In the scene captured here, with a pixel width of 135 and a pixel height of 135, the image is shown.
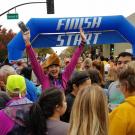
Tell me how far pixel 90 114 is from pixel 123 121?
1.66ft

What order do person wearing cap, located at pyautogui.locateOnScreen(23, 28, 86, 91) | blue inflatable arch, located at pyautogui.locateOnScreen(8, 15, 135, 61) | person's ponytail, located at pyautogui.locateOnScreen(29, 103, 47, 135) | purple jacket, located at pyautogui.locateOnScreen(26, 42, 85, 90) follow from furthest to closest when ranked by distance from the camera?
blue inflatable arch, located at pyautogui.locateOnScreen(8, 15, 135, 61)
person wearing cap, located at pyautogui.locateOnScreen(23, 28, 86, 91)
purple jacket, located at pyautogui.locateOnScreen(26, 42, 85, 90)
person's ponytail, located at pyautogui.locateOnScreen(29, 103, 47, 135)

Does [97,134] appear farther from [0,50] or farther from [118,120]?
[0,50]

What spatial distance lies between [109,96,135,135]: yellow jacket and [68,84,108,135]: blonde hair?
394mm

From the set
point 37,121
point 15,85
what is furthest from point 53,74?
point 37,121

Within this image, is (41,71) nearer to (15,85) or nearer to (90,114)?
(15,85)

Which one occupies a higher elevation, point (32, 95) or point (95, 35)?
point (95, 35)

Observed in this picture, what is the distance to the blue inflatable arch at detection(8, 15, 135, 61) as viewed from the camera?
9414 mm

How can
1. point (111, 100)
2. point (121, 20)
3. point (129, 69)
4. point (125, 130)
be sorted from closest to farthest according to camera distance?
1. point (125, 130)
2. point (129, 69)
3. point (111, 100)
4. point (121, 20)

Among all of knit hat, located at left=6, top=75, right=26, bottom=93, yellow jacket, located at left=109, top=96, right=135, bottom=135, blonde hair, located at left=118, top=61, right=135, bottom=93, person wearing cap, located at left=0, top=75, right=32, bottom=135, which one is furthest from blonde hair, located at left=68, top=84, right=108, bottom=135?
knit hat, located at left=6, top=75, right=26, bottom=93

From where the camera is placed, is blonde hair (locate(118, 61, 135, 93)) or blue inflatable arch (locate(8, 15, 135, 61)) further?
blue inflatable arch (locate(8, 15, 135, 61))

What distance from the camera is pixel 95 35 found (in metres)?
9.93

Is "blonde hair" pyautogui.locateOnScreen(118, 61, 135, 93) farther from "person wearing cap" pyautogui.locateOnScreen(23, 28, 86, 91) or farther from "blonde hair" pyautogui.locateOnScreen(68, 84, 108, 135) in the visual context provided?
"person wearing cap" pyautogui.locateOnScreen(23, 28, 86, 91)

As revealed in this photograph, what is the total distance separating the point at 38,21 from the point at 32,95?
302 centimetres

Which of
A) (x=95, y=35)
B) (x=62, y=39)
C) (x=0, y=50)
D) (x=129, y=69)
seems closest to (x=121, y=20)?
(x=95, y=35)
